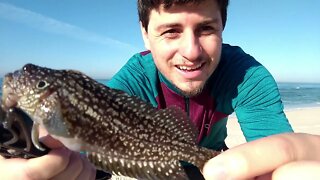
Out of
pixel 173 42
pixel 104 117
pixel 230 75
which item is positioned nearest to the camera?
pixel 104 117

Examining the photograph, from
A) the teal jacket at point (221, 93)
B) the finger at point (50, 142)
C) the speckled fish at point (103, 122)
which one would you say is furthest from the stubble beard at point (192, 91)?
the finger at point (50, 142)

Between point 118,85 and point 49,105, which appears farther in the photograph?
point 118,85

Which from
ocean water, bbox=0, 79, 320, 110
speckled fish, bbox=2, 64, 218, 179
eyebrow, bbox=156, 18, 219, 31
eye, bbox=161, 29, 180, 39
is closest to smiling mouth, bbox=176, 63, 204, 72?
eye, bbox=161, 29, 180, 39

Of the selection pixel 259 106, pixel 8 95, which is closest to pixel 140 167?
pixel 8 95

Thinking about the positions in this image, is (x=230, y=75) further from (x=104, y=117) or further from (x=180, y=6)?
(x=104, y=117)

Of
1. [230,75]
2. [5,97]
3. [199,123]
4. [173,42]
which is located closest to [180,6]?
[173,42]

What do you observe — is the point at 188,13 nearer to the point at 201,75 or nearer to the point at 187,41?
the point at 187,41

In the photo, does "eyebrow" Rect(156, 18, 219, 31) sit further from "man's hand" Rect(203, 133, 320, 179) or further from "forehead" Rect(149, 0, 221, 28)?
"man's hand" Rect(203, 133, 320, 179)
